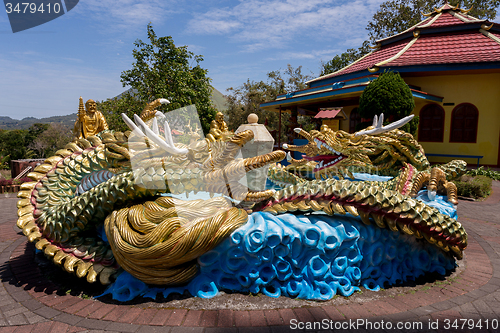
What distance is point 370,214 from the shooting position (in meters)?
2.81

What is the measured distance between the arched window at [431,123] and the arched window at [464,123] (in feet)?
1.38

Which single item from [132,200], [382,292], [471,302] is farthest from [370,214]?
[132,200]

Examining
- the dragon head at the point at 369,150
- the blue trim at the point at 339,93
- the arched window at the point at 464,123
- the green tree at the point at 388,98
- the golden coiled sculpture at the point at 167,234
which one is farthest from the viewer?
the arched window at the point at 464,123

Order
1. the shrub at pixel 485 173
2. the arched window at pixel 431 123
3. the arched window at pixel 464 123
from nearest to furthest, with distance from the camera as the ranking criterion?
the shrub at pixel 485 173, the arched window at pixel 464 123, the arched window at pixel 431 123

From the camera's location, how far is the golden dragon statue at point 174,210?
2.56m

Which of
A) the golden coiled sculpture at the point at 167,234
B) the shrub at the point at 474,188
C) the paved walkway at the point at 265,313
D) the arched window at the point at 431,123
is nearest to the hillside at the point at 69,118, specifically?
the arched window at the point at 431,123

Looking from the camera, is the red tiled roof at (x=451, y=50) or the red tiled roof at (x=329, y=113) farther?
the red tiled roof at (x=329, y=113)

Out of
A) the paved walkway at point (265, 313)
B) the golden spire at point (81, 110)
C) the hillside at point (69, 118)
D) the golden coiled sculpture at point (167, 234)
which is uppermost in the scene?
the hillside at point (69, 118)

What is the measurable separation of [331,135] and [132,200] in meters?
3.40

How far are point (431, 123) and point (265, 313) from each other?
12.5 m

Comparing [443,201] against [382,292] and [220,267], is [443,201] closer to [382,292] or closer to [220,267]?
[382,292]

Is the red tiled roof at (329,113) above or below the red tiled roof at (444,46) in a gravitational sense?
below

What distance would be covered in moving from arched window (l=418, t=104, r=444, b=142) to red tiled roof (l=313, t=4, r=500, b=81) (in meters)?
1.87

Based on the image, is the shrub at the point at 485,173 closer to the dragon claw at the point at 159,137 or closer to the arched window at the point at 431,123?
the arched window at the point at 431,123
